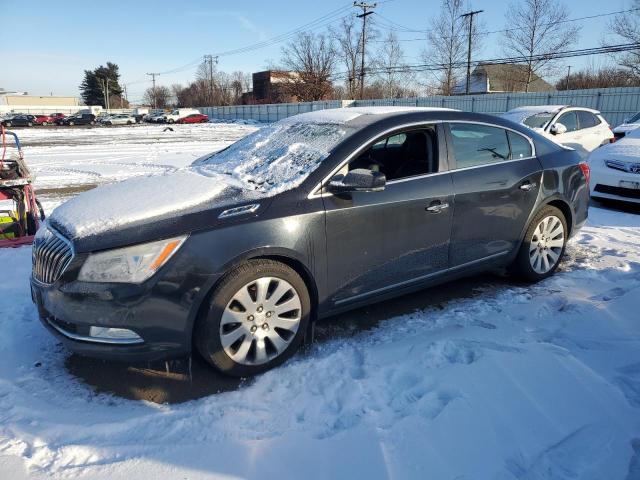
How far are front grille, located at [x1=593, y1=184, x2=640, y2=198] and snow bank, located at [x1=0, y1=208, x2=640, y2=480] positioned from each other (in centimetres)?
442

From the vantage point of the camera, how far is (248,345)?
Result: 2943 millimetres

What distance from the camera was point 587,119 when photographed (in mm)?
11133

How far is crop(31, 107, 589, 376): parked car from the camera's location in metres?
2.67

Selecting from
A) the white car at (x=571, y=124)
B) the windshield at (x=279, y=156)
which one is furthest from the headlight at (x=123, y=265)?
the white car at (x=571, y=124)

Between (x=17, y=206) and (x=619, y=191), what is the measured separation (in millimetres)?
8252

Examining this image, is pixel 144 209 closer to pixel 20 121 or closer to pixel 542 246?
pixel 542 246

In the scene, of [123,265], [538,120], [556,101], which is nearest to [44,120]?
[556,101]

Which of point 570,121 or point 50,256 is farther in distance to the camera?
point 570,121

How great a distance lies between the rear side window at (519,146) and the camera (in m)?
4.26

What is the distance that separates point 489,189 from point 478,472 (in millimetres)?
2363

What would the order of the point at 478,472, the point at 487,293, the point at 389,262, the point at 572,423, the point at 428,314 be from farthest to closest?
the point at 487,293 < the point at 428,314 < the point at 389,262 < the point at 572,423 < the point at 478,472

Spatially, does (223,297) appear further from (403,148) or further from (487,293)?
(487,293)

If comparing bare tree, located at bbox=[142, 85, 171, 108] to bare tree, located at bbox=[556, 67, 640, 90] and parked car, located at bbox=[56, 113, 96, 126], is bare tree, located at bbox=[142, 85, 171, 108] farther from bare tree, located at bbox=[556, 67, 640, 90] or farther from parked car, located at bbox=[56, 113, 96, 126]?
bare tree, located at bbox=[556, 67, 640, 90]

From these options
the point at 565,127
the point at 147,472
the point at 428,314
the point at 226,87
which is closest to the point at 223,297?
the point at 147,472
